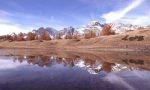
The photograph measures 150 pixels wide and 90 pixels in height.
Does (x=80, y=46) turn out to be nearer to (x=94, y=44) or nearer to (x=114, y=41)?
(x=94, y=44)

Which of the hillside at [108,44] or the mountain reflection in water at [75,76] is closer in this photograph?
the mountain reflection in water at [75,76]

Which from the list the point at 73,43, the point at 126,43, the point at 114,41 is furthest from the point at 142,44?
the point at 73,43

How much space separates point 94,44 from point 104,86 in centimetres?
14135

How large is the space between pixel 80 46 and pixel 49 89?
469ft

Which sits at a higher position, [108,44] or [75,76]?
[108,44]

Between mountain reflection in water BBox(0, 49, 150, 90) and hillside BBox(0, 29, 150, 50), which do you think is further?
hillside BBox(0, 29, 150, 50)

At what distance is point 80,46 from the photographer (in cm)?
17075

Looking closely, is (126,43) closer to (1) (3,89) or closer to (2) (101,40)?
(2) (101,40)

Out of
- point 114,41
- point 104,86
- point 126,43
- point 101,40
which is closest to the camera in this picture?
point 104,86

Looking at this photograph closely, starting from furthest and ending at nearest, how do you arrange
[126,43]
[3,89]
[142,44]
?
[126,43]
[142,44]
[3,89]

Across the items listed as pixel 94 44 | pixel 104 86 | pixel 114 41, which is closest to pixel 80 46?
pixel 94 44

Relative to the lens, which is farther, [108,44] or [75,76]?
[108,44]

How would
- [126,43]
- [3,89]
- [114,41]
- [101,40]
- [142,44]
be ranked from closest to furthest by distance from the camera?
[3,89] < [142,44] < [126,43] < [114,41] < [101,40]

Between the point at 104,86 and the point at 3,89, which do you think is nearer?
the point at 3,89
